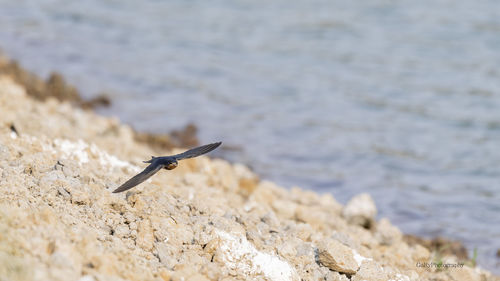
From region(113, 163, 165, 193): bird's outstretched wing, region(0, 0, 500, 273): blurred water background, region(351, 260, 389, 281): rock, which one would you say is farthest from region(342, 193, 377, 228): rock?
region(113, 163, 165, 193): bird's outstretched wing

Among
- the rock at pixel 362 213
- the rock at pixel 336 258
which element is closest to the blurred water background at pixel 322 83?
the rock at pixel 362 213

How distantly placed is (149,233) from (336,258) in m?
1.20

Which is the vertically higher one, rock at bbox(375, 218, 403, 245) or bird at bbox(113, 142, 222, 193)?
bird at bbox(113, 142, 222, 193)

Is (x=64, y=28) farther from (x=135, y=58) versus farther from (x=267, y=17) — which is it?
(x=267, y=17)

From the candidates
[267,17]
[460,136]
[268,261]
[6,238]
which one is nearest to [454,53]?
[460,136]

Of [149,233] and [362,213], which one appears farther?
[362,213]

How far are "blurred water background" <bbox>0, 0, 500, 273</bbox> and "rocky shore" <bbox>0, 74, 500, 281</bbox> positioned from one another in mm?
2028

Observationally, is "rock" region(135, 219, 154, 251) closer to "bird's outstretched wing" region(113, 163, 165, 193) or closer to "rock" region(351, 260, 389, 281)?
"bird's outstretched wing" region(113, 163, 165, 193)

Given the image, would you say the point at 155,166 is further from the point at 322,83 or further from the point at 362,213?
the point at 322,83

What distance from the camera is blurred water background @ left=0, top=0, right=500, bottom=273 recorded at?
770 cm

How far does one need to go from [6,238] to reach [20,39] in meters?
12.0

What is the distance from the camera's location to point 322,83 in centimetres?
1070

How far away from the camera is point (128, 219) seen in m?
3.65

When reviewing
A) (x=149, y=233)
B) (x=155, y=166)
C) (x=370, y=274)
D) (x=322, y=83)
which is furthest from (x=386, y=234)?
(x=322, y=83)
